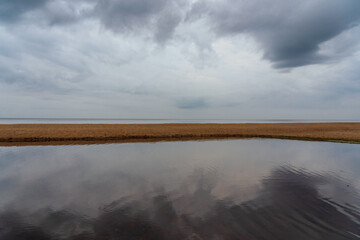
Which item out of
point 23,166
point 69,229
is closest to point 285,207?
point 69,229

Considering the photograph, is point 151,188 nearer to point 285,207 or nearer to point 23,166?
point 285,207

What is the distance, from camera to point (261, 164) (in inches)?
672

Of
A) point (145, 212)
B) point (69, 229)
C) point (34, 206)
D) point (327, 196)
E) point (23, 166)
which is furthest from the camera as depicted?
point (23, 166)

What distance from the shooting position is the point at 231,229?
702cm

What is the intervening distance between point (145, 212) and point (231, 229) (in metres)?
3.83

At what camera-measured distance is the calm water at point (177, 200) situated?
697 cm

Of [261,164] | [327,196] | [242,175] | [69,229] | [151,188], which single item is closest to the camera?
[69,229]

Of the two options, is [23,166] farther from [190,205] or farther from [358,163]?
[358,163]

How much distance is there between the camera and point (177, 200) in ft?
31.2

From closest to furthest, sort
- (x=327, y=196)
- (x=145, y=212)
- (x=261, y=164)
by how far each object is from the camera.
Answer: (x=145, y=212) → (x=327, y=196) → (x=261, y=164)

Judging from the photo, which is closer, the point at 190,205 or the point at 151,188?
the point at 190,205

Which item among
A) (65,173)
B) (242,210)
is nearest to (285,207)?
(242,210)

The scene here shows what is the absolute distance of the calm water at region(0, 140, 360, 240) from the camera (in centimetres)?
697

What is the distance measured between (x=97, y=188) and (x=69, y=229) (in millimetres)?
4166
